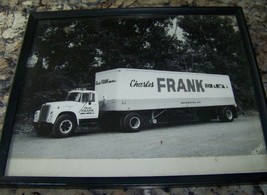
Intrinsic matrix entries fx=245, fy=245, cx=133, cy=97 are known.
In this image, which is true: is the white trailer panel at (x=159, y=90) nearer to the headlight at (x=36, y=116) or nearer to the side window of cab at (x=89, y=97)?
the side window of cab at (x=89, y=97)

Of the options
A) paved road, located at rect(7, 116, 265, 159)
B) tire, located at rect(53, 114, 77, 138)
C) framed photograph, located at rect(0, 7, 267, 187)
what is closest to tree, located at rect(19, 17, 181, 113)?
framed photograph, located at rect(0, 7, 267, 187)

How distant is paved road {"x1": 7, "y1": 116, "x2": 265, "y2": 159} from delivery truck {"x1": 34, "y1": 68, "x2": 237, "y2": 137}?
0.15 ft

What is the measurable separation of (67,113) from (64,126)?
0.07 meters

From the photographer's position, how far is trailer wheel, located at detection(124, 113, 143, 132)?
44.2 inches

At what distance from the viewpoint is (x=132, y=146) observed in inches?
42.4

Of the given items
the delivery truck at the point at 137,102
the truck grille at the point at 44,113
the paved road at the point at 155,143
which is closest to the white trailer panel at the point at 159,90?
the delivery truck at the point at 137,102

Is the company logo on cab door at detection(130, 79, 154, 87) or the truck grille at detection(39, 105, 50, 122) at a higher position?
the company logo on cab door at detection(130, 79, 154, 87)

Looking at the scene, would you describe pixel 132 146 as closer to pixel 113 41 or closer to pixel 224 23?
pixel 113 41

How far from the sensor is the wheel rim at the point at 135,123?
113 cm

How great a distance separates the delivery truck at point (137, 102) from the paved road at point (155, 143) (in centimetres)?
5

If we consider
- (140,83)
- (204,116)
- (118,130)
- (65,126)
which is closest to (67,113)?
(65,126)

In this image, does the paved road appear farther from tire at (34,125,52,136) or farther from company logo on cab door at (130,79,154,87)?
company logo on cab door at (130,79,154,87)

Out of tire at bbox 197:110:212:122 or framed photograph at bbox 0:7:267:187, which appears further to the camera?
tire at bbox 197:110:212:122

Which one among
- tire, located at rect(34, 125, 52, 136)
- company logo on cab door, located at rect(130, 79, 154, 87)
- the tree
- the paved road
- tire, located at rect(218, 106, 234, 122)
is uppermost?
the tree
